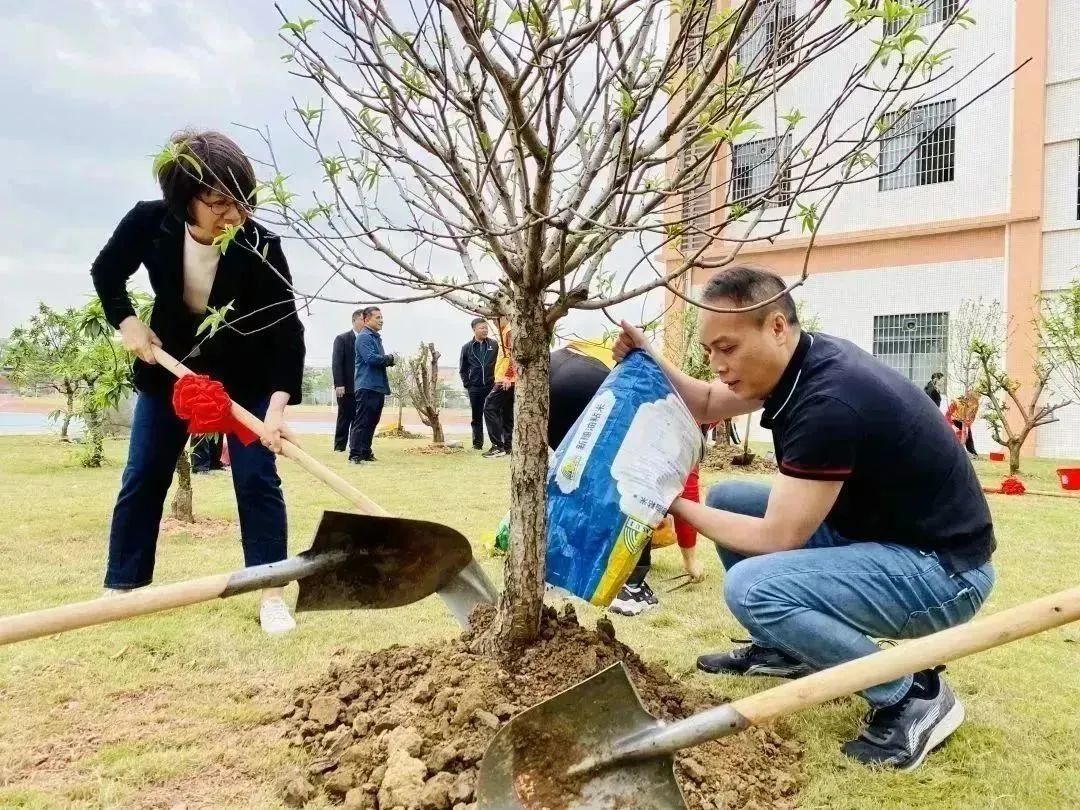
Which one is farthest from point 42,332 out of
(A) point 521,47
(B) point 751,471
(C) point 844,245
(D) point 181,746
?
(C) point 844,245

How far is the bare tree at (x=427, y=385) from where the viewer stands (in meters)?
12.3

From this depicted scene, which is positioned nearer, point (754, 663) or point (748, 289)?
point (748, 289)

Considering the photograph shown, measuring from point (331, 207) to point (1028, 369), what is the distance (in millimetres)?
14698

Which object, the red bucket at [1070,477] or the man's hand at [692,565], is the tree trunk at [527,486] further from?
the red bucket at [1070,477]

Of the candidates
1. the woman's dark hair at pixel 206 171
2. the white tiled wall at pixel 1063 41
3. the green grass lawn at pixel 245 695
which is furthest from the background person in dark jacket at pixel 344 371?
the white tiled wall at pixel 1063 41

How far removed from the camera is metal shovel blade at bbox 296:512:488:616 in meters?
2.18

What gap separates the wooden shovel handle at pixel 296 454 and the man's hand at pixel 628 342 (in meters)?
0.90

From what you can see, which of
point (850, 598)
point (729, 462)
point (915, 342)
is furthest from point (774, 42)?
point (915, 342)

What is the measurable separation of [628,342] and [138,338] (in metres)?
1.69

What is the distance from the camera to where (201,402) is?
2516 mm

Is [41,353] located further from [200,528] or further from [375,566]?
[375,566]

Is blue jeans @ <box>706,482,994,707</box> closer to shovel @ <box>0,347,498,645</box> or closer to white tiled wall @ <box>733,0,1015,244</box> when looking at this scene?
shovel @ <box>0,347,498,645</box>

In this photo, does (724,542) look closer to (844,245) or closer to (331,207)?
(331,207)

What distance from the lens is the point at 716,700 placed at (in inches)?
81.4
